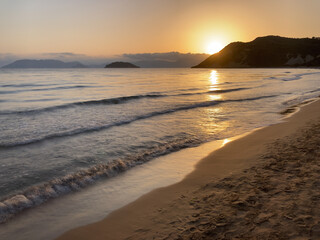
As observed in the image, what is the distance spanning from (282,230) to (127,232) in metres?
2.23

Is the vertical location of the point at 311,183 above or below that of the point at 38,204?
above

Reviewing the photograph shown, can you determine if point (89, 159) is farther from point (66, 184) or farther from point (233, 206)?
point (233, 206)

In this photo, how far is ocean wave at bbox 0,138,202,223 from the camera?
4.82 meters

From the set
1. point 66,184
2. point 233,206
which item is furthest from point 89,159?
point 233,206

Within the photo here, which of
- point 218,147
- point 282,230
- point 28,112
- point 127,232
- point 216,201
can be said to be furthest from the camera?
point 28,112

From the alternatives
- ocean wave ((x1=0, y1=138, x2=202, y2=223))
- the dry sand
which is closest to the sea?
ocean wave ((x1=0, y1=138, x2=202, y2=223))

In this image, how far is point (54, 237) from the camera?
12.6 feet

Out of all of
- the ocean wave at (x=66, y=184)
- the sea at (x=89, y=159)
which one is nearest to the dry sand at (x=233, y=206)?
the sea at (x=89, y=159)

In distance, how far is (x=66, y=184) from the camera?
582 centimetres

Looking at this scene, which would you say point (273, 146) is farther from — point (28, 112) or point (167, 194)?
point (28, 112)

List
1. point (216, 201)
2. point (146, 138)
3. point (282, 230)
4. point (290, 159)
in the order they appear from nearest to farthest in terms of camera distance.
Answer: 1. point (282, 230)
2. point (216, 201)
3. point (290, 159)
4. point (146, 138)

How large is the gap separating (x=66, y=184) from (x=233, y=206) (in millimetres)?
3776

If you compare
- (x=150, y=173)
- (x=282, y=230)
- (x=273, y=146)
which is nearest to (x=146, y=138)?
(x=150, y=173)

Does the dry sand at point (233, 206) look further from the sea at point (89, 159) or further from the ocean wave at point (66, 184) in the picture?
the ocean wave at point (66, 184)
